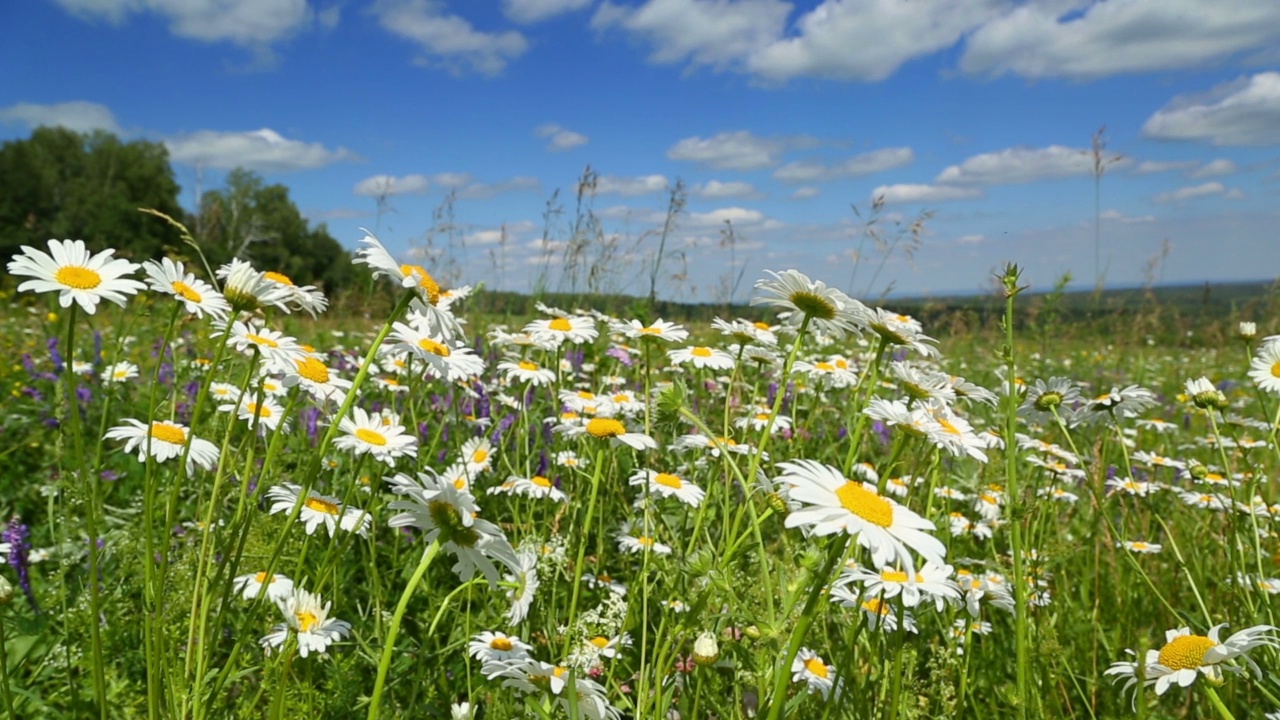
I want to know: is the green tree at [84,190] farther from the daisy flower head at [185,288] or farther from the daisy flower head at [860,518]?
the daisy flower head at [860,518]

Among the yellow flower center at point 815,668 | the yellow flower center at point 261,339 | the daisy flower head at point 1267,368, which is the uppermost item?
the yellow flower center at point 261,339

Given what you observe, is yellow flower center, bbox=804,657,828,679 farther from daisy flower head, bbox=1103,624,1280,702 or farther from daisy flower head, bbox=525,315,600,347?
daisy flower head, bbox=525,315,600,347

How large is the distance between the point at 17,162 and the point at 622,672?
41.2 metres

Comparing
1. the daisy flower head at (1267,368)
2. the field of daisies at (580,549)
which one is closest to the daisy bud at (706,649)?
the field of daisies at (580,549)

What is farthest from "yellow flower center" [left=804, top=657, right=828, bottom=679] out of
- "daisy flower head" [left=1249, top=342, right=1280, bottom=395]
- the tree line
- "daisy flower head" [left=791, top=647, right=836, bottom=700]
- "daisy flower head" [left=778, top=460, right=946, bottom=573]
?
the tree line

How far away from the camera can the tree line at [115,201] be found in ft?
94.9

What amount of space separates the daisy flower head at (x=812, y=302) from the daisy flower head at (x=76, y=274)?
96 cm

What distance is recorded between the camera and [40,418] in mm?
3418

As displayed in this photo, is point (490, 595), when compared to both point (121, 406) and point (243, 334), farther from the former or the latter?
point (121, 406)

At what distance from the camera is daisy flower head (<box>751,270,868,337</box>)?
135 centimetres

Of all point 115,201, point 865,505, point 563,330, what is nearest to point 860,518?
point 865,505

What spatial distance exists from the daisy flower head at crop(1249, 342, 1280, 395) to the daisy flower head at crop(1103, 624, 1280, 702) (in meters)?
0.79

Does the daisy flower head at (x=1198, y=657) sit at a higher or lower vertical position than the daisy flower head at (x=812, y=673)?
higher

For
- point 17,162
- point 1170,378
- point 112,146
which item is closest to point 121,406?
point 1170,378
